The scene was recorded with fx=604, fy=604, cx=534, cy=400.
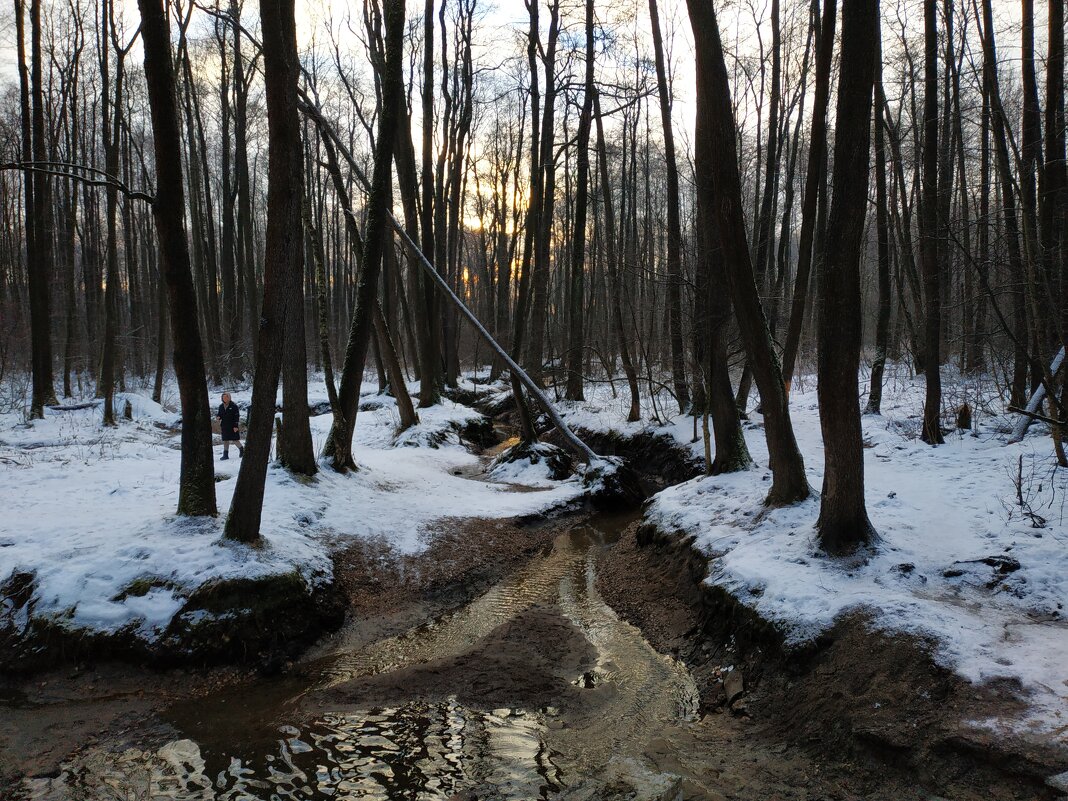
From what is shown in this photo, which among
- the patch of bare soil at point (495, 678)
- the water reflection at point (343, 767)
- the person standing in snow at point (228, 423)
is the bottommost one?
the patch of bare soil at point (495, 678)

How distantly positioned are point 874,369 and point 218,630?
48.6ft

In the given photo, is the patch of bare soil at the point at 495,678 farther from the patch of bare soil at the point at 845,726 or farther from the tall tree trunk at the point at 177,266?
the tall tree trunk at the point at 177,266

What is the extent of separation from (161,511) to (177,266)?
9.41ft

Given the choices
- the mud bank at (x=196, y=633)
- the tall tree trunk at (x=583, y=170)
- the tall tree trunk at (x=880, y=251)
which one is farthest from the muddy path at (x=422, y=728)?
the tall tree trunk at (x=583, y=170)

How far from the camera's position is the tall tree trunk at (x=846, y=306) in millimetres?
5496

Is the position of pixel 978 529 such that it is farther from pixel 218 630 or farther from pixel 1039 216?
pixel 218 630

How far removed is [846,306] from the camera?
5.71 metres

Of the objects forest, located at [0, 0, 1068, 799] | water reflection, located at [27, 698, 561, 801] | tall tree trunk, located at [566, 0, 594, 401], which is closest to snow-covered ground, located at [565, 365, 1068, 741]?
forest, located at [0, 0, 1068, 799]

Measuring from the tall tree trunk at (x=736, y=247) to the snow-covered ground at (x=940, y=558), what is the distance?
583 mm

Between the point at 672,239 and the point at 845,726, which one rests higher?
the point at 672,239

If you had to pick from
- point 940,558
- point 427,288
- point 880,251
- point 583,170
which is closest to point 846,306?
point 940,558

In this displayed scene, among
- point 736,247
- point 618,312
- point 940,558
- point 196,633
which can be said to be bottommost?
point 196,633

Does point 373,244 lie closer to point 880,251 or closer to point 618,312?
point 618,312

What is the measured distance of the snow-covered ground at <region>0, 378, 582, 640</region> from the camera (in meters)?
5.55
